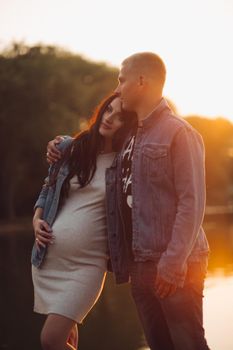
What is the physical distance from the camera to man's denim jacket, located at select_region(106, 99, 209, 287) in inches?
146

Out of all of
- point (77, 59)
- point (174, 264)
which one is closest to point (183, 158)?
point (174, 264)

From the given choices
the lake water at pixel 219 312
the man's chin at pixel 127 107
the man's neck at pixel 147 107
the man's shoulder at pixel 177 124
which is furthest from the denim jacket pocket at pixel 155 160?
the lake water at pixel 219 312

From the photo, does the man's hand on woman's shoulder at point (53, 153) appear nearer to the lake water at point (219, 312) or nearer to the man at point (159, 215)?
the man at point (159, 215)

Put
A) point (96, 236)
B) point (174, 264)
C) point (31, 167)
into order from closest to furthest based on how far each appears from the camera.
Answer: point (174, 264), point (96, 236), point (31, 167)

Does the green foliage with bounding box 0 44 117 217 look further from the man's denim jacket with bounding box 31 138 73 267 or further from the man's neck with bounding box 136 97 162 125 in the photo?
the man's neck with bounding box 136 97 162 125

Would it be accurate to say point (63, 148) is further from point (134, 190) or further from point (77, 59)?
point (77, 59)

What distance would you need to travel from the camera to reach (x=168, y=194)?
3861 mm

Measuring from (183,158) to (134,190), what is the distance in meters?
0.36

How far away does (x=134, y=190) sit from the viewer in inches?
156

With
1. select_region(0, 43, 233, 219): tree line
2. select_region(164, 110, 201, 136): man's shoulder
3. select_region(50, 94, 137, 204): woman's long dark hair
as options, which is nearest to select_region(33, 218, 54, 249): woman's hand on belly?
select_region(50, 94, 137, 204): woman's long dark hair

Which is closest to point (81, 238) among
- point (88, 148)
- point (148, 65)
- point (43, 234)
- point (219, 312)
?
point (43, 234)

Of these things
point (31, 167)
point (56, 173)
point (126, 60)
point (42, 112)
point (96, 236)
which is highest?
point (126, 60)

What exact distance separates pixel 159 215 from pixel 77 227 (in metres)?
0.72

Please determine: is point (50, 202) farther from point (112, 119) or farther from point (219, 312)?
point (219, 312)
